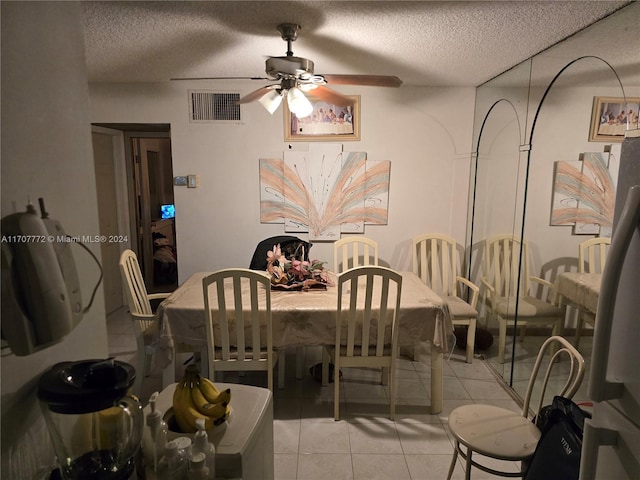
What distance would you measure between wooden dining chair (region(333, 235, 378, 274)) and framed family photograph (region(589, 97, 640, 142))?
5.89 feet

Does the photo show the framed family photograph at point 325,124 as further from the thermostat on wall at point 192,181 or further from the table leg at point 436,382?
the table leg at point 436,382

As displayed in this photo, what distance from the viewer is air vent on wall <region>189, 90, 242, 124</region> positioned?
3.52 metres

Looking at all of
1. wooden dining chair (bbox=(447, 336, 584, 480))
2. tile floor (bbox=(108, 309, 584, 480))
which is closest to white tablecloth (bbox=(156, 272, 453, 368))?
tile floor (bbox=(108, 309, 584, 480))

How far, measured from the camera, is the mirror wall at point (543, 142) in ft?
6.55

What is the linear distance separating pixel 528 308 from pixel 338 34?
2.23 m

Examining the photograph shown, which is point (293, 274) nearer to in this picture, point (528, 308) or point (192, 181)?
point (192, 181)

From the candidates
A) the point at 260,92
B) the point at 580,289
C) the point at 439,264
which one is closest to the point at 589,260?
the point at 580,289

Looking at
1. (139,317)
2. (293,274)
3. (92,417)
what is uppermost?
(92,417)

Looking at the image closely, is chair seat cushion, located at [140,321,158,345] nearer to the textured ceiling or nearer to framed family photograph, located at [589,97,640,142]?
the textured ceiling

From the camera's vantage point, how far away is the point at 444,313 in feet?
7.78

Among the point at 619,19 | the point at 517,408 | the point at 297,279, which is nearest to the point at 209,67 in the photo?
the point at 297,279

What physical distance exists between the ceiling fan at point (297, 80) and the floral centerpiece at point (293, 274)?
1015 millimetres

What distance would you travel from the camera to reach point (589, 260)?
2.27 m

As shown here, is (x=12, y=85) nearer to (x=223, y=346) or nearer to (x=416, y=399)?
(x=223, y=346)
